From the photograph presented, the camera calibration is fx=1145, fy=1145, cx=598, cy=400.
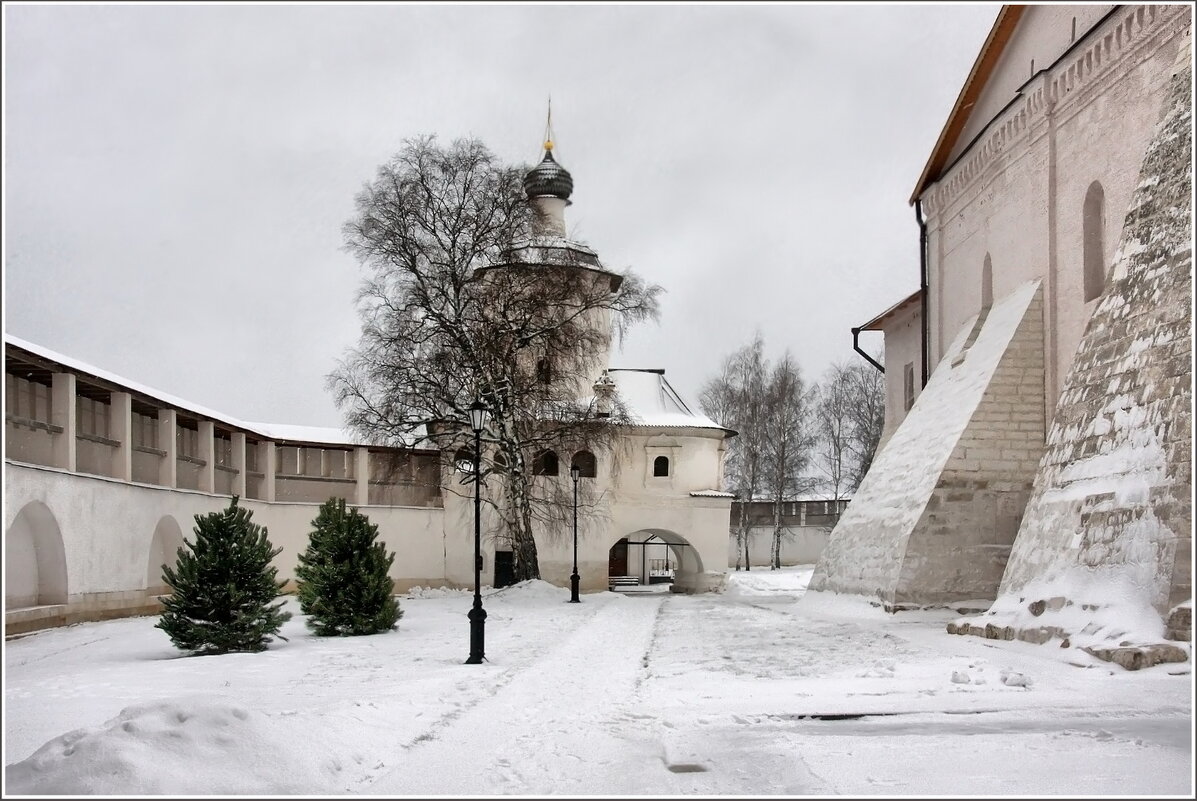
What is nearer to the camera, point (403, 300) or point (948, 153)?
point (948, 153)

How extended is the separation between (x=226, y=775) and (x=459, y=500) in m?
28.3

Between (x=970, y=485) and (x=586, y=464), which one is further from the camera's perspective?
(x=586, y=464)

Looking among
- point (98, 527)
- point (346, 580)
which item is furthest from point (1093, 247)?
point (98, 527)

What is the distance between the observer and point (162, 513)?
2408 cm

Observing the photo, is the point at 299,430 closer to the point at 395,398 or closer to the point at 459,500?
the point at 459,500

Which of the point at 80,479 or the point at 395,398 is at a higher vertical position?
the point at 395,398

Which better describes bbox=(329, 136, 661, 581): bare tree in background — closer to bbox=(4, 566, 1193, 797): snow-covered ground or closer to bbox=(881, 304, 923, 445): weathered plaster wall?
bbox=(881, 304, 923, 445): weathered plaster wall

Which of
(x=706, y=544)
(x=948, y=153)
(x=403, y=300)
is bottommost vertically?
(x=706, y=544)

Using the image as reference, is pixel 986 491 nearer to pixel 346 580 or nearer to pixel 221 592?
pixel 346 580

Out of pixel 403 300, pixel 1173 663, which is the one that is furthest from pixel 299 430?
pixel 1173 663

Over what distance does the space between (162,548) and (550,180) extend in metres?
19.3

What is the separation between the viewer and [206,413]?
26719mm

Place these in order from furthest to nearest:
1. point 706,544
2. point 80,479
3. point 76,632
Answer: point 706,544, point 80,479, point 76,632

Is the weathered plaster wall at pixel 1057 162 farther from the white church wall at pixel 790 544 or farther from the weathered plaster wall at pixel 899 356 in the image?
the white church wall at pixel 790 544
